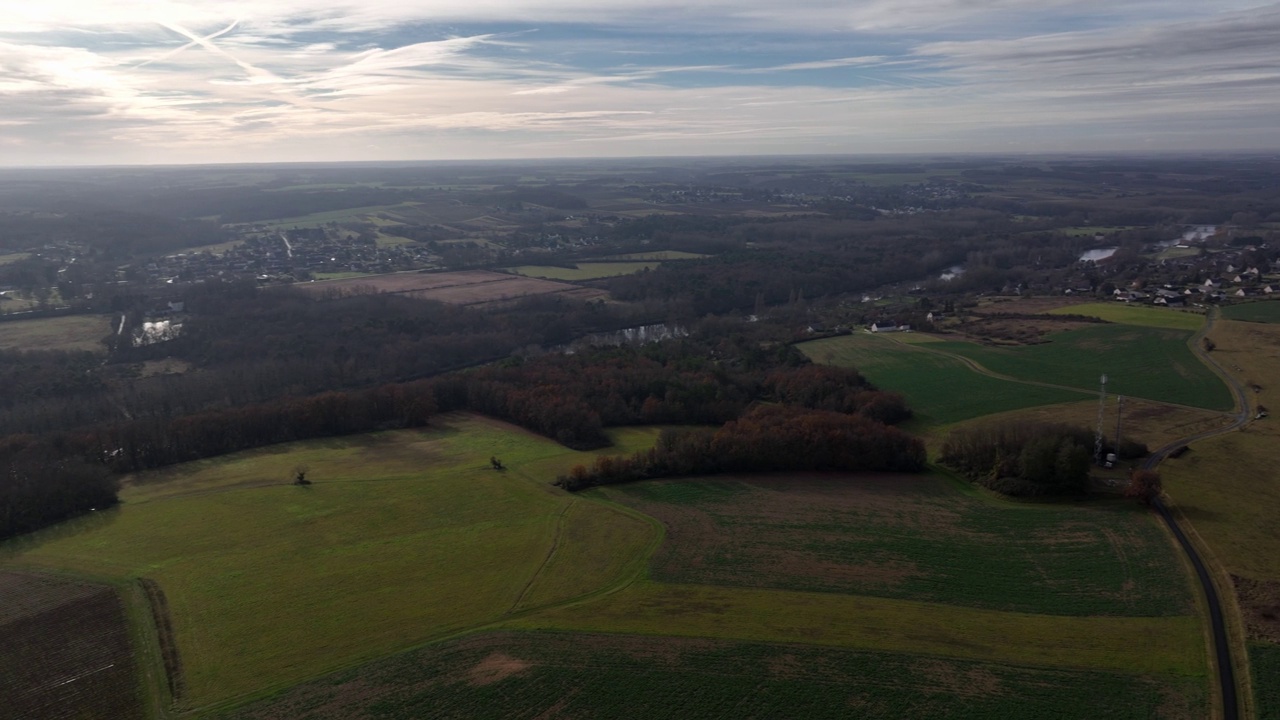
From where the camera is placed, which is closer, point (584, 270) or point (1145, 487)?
point (1145, 487)

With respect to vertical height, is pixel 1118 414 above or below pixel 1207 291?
below

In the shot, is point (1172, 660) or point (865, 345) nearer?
point (1172, 660)

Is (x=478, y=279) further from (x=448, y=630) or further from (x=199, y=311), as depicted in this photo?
(x=448, y=630)

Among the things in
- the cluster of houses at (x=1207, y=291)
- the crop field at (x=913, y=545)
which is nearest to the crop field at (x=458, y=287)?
the crop field at (x=913, y=545)

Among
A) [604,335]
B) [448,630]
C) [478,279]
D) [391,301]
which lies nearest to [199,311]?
[391,301]

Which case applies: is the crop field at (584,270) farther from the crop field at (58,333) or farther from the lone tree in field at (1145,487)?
the lone tree in field at (1145,487)

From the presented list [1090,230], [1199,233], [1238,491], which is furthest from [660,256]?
[1199,233]

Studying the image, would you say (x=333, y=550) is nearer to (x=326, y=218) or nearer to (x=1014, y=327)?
(x=1014, y=327)
